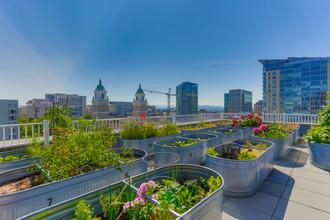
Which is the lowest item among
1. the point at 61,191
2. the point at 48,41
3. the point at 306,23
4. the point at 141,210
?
the point at 61,191

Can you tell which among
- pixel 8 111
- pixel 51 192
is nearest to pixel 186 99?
pixel 8 111

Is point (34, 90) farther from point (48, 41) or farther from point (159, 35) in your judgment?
point (159, 35)

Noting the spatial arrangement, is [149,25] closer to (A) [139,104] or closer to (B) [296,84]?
(A) [139,104]

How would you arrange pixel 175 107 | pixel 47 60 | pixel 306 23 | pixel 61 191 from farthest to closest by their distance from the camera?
pixel 175 107 < pixel 47 60 < pixel 306 23 < pixel 61 191

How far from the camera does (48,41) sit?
411 inches

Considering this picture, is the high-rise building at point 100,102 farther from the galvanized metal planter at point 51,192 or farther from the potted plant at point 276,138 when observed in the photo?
the galvanized metal planter at point 51,192

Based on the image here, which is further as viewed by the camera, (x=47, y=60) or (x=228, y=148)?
(x=47, y=60)

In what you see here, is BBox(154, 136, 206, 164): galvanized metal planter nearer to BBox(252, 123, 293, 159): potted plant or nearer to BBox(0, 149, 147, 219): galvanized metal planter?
BBox(0, 149, 147, 219): galvanized metal planter

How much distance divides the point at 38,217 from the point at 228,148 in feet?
9.31

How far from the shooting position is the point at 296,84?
2539 inches

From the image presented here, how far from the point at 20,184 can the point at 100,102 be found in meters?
55.0

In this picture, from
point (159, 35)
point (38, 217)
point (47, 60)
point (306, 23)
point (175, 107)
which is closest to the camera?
point (38, 217)

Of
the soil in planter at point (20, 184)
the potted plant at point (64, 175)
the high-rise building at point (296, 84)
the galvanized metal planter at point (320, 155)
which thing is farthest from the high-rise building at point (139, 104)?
the high-rise building at point (296, 84)

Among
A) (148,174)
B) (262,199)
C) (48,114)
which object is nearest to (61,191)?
(148,174)
